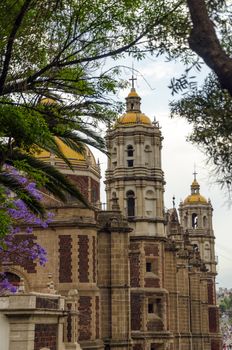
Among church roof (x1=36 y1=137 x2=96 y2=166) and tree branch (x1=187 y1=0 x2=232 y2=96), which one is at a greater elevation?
church roof (x1=36 y1=137 x2=96 y2=166)

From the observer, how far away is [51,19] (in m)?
12.3

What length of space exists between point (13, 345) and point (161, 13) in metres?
11.1

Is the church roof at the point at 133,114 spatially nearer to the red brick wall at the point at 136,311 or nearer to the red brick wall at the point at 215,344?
the red brick wall at the point at 136,311

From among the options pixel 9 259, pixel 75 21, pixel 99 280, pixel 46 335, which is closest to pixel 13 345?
pixel 46 335

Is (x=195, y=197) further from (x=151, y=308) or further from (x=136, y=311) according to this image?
(x=136, y=311)

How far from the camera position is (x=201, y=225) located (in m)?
65.5

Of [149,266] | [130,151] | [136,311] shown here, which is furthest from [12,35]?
[130,151]

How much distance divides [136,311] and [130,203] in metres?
6.46

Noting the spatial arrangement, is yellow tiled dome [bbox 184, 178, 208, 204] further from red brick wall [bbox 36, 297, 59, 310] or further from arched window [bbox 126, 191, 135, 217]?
red brick wall [bbox 36, 297, 59, 310]

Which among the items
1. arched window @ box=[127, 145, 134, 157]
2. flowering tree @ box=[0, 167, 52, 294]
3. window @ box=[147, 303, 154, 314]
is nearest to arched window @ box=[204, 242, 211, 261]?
arched window @ box=[127, 145, 134, 157]

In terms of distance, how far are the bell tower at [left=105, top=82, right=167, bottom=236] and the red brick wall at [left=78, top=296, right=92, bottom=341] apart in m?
9.35

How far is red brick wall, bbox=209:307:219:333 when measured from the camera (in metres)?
59.3

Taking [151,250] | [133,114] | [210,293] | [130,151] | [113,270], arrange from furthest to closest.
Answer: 1. [210,293]
2. [133,114]
3. [130,151]
4. [151,250]
5. [113,270]

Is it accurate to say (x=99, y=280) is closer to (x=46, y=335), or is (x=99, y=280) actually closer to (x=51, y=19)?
(x=46, y=335)
